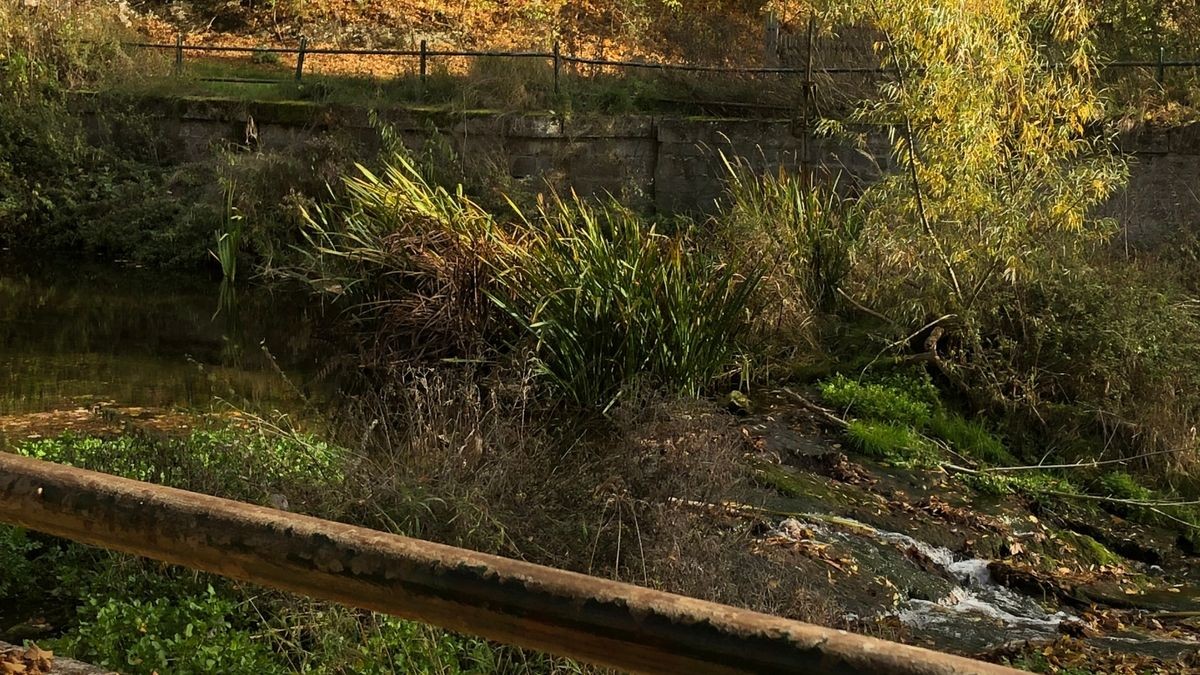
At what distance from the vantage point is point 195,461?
6.84 m

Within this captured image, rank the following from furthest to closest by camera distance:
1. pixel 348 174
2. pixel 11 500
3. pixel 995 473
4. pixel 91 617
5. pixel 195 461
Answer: pixel 348 174 < pixel 995 473 < pixel 195 461 < pixel 91 617 < pixel 11 500

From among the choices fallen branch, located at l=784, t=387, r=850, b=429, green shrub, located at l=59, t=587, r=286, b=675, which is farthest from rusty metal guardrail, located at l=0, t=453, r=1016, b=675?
fallen branch, located at l=784, t=387, r=850, b=429

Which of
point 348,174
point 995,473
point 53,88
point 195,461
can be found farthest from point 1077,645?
point 53,88

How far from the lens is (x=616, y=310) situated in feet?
31.3

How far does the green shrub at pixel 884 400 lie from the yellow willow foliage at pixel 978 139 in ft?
2.52

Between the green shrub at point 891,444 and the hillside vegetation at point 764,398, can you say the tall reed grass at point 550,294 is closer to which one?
the hillside vegetation at point 764,398

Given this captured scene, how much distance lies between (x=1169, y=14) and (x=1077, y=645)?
463 inches

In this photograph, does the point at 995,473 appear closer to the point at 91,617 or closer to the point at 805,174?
the point at 805,174

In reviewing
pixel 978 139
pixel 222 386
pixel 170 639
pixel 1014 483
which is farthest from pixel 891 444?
pixel 170 639

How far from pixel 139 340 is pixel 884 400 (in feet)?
23.2

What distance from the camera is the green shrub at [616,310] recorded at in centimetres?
941

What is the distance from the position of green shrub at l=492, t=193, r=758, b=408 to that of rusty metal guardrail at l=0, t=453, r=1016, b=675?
573 centimetres

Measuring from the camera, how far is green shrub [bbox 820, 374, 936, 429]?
10141 mm

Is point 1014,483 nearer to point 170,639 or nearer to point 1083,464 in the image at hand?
point 1083,464
